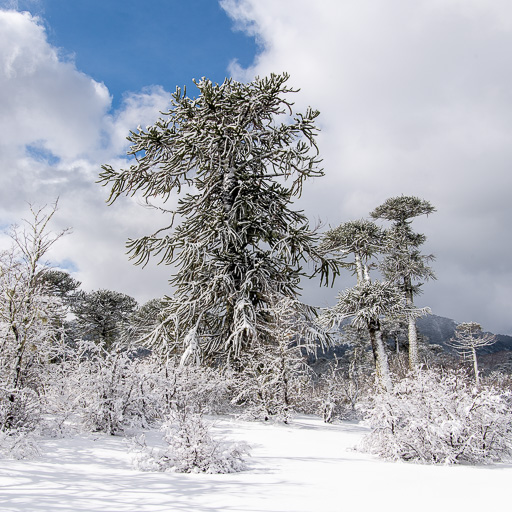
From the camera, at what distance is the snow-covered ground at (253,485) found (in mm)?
2771

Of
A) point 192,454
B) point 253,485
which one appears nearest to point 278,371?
point 192,454

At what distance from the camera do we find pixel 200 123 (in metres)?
12.1

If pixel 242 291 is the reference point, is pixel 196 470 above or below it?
below

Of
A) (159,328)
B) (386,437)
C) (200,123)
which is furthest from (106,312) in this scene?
(386,437)

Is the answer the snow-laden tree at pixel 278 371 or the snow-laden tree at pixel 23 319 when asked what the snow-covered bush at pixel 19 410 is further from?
the snow-laden tree at pixel 278 371

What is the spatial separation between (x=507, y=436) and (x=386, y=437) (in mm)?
1650

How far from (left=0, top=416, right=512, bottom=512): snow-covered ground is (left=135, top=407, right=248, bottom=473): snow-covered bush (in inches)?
6.5

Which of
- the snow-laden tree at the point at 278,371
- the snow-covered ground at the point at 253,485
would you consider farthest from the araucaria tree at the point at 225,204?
the snow-covered ground at the point at 253,485

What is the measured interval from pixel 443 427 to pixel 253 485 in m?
2.84

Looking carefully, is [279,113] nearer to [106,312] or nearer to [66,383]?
[66,383]

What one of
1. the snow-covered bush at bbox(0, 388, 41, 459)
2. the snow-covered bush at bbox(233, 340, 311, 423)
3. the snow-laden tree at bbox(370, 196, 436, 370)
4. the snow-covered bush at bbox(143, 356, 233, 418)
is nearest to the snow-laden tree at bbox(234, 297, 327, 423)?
the snow-covered bush at bbox(233, 340, 311, 423)

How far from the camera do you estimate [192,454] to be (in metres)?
4.07

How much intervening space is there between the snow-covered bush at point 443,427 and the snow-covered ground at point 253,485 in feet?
0.89

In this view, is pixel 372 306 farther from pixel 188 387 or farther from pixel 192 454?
pixel 192 454
